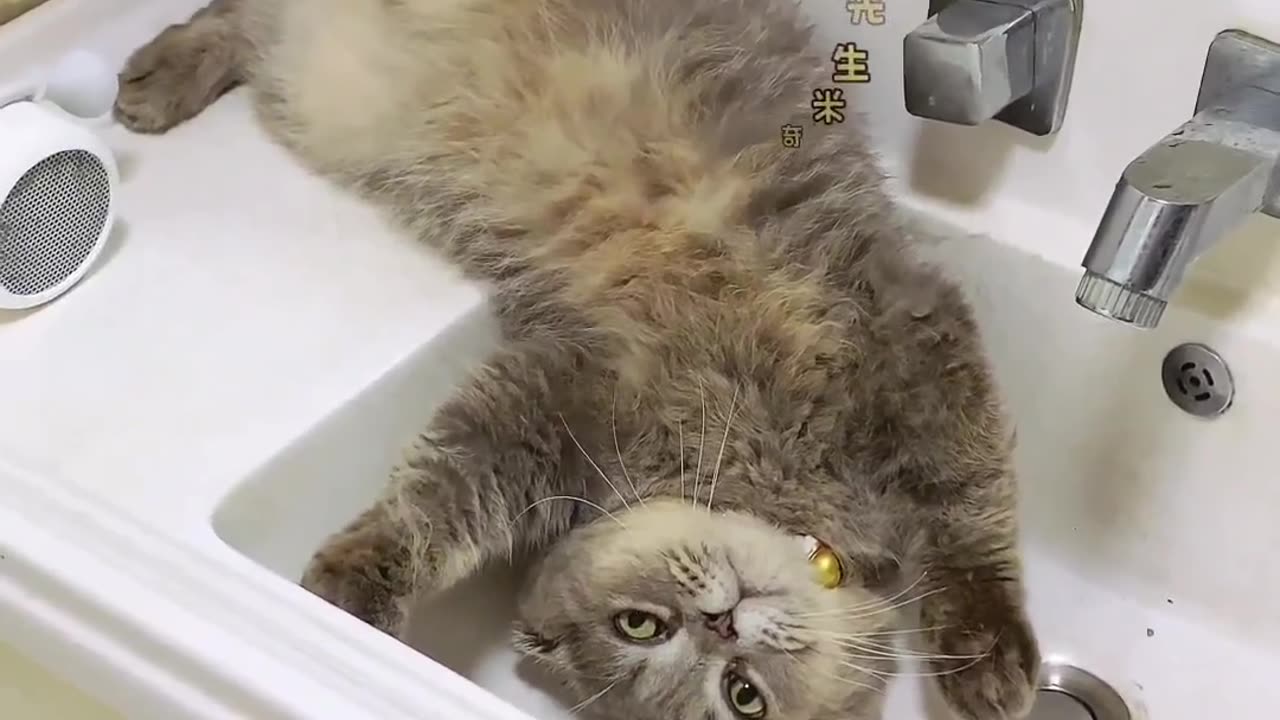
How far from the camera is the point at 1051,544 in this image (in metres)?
1.10

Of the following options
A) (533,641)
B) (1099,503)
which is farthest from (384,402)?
(1099,503)

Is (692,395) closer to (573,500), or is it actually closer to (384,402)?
(573,500)

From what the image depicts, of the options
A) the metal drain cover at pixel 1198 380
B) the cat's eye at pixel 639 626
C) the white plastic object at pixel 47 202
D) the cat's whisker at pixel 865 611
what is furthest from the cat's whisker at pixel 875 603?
the white plastic object at pixel 47 202

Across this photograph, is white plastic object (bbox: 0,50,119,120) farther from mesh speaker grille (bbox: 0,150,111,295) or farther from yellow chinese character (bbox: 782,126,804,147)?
Answer: yellow chinese character (bbox: 782,126,804,147)

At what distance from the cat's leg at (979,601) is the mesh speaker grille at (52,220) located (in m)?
0.65

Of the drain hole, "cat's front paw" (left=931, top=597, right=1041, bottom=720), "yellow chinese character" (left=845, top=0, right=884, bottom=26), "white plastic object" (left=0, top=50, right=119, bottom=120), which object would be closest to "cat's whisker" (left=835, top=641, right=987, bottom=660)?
"cat's front paw" (left=931, top=597, right=1041, bottom=720)

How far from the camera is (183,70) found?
1.12m

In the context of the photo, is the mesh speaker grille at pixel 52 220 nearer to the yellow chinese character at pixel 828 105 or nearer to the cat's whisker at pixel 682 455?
the cat's whisker at pixel 682 455

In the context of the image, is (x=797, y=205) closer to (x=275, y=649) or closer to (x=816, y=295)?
(x=816, y=295)

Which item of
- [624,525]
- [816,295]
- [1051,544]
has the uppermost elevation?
[816,295]

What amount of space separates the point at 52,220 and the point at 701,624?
1.78 feet

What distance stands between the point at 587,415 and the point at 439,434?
0.12m

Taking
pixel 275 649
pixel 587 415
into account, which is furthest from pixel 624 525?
pixel 275 649

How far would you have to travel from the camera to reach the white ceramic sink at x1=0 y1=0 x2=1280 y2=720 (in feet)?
2.37
